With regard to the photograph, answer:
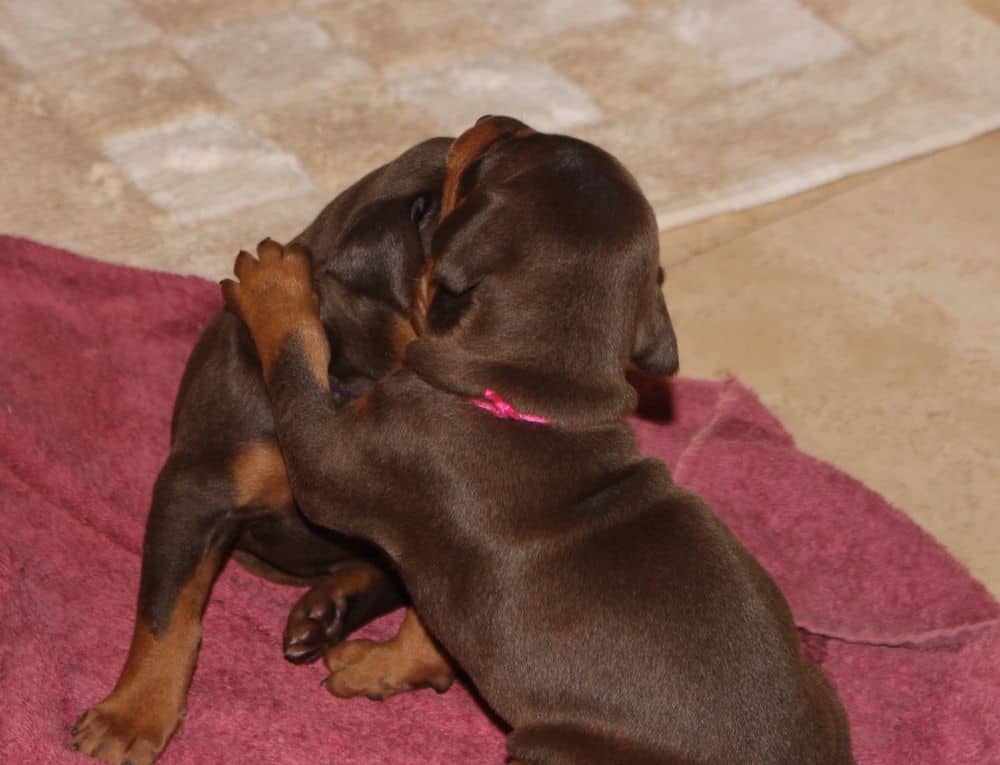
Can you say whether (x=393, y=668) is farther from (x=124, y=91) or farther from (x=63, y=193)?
(x=124, y=91)

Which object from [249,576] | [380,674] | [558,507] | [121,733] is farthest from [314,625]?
[558,507]

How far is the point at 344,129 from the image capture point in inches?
241

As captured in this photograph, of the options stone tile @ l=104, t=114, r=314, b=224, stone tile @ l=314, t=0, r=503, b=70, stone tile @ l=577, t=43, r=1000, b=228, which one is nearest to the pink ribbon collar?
stone tile @ l=104, t=114, r=314, b=224

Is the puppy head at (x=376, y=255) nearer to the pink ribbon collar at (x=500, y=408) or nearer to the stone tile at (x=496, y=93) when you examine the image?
the pink ribbon collar at (x=500, y=408)

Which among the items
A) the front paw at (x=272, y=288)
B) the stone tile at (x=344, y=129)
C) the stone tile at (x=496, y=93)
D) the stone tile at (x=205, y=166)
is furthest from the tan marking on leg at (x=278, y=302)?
the stone tile at (x=496, y=93)

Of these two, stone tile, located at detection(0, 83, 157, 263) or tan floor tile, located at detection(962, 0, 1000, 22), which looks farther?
tan floor tile, located at detection(962, 0, 1000, 22)

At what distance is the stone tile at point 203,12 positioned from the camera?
654cm

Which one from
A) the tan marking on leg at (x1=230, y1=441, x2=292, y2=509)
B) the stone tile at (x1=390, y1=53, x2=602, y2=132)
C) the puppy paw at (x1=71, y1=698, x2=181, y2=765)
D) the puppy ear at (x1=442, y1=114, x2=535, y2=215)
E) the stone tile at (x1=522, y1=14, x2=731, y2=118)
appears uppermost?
the puppy ear at (x1=442, y1=114, x2=535, y2=215)

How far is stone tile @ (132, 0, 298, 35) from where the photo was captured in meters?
6.54

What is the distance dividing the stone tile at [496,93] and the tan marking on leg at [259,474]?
266 cm

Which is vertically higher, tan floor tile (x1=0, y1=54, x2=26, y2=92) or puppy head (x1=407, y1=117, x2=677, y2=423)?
puppy head (x1=407, y1=117, x2=677, y2=423)

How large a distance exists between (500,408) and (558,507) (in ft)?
0.79

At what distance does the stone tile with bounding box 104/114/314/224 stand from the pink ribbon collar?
243cm

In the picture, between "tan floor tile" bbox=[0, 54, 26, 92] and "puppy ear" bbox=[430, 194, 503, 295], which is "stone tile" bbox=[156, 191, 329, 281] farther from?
"puppy ear" bbox=[430, 194, 503, 295]
